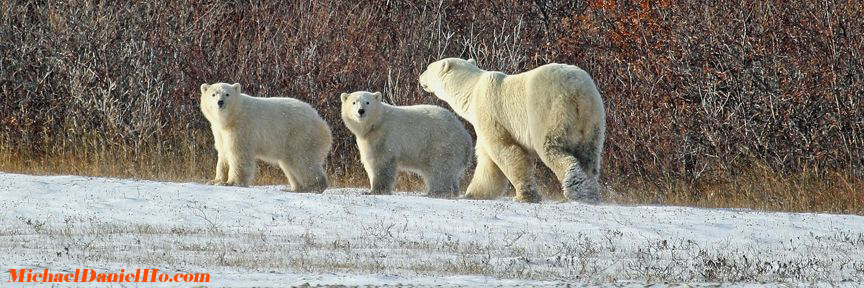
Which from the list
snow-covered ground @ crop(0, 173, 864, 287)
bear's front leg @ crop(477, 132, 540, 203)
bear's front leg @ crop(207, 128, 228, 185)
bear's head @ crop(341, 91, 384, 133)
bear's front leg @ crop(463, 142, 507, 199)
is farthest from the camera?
bear's front leg @ crop(207, 128, 228, 185)

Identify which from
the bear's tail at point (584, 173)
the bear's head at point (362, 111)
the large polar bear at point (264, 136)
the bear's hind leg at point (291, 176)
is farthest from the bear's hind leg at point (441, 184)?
the bear's tail at point (584, 173)

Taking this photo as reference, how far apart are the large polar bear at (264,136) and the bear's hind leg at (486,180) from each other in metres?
1.54

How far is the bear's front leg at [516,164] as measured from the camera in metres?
12.4

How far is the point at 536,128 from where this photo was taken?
39.9 feet

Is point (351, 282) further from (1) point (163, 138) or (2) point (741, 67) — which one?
(1) point (163, 138)

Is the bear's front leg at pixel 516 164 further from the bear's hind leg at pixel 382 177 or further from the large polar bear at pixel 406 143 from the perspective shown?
the bear's hind leg at pixel 382 177

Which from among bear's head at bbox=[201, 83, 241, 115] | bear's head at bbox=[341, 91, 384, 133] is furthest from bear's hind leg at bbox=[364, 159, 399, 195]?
bear's head at bbox=[201, 83, 241, 115]

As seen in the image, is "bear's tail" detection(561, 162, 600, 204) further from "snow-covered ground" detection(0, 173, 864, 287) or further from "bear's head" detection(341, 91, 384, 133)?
"bear's head" detection(341, 91, 384, 133)

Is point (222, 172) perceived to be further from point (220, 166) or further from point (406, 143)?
point (406, 143)

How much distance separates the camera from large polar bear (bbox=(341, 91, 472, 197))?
1309 centimetres

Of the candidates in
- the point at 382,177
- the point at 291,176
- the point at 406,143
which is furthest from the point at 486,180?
the point at 291,176

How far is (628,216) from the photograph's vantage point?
11.0m

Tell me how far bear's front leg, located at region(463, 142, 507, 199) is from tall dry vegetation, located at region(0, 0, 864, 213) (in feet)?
5.68

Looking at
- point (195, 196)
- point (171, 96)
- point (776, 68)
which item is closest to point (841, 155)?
point (776, 68)
